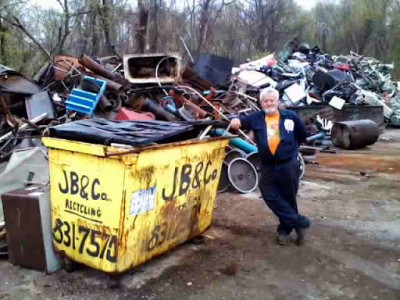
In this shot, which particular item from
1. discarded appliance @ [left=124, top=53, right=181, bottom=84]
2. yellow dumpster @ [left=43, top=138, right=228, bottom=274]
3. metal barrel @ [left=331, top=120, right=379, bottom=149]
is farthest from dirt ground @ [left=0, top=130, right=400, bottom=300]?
metal barrel @ [left=331, top=120, right=379, bottom=149]

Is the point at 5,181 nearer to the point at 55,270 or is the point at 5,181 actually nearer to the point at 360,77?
the point at 55,270

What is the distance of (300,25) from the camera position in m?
35.6

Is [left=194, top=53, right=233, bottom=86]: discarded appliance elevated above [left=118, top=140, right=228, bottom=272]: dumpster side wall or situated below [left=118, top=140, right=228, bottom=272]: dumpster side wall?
above

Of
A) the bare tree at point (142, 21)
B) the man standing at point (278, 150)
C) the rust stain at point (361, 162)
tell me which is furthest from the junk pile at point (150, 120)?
the bare tree at point (142, 21)

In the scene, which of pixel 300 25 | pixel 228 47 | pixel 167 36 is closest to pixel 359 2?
pixel 300 25

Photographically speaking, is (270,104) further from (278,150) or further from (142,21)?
(142,21)

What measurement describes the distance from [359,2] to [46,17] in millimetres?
27870

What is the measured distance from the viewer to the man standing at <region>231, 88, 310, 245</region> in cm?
407

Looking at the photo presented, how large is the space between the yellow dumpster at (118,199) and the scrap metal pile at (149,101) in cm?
→ 13

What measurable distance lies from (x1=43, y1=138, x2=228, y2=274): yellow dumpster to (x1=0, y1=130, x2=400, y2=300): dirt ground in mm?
201

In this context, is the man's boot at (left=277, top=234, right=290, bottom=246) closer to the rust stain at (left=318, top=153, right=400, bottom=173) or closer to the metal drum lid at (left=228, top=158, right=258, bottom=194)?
the metal drum lid at (left=228, top=158, right=258, bottom=194)

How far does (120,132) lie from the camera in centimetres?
336

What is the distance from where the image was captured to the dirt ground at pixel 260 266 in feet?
11.0

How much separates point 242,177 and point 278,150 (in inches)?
83.6
